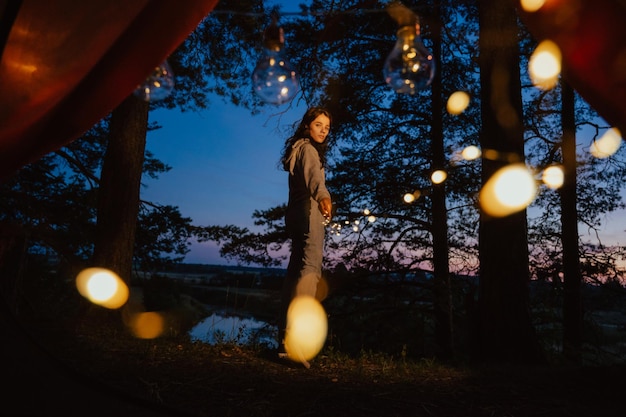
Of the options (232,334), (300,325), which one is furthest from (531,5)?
(232,334)

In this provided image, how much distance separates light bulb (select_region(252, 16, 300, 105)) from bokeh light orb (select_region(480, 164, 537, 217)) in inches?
92.1

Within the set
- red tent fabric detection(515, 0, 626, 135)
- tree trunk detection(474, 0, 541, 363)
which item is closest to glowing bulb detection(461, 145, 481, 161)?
tree trunk detection(474, 0, 541, 363)

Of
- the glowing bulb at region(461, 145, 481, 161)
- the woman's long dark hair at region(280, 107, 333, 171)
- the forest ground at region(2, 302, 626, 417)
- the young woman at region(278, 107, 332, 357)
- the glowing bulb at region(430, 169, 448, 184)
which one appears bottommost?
the forest ground at region(2, 302, 626, 417)

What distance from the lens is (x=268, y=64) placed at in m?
2.50

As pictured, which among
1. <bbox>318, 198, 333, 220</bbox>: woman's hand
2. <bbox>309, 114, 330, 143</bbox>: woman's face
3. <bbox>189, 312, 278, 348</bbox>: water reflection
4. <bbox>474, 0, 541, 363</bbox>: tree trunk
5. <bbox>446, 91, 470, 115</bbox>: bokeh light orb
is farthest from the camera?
<bbox>446, 91, 470, 115</bbox>: bokeh light orb

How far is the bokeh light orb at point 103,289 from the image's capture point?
4.14 m

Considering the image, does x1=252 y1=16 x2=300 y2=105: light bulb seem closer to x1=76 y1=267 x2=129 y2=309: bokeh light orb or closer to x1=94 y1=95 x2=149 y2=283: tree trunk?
x1=94 y1=95 x2=149 y2=283: tree trunk

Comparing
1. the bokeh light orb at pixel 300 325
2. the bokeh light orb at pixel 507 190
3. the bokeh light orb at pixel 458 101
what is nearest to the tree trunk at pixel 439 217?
the bokeh light orb at pixel 458 101

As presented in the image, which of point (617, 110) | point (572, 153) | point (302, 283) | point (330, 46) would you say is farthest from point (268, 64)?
point (572, 153)

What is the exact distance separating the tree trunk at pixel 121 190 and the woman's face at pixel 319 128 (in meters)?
2.27

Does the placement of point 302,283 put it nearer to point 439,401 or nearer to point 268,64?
point 439,401

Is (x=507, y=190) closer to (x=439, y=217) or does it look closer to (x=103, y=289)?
(x=439, y=217)

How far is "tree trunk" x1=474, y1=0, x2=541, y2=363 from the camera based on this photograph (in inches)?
152

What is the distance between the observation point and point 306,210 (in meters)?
3.21
